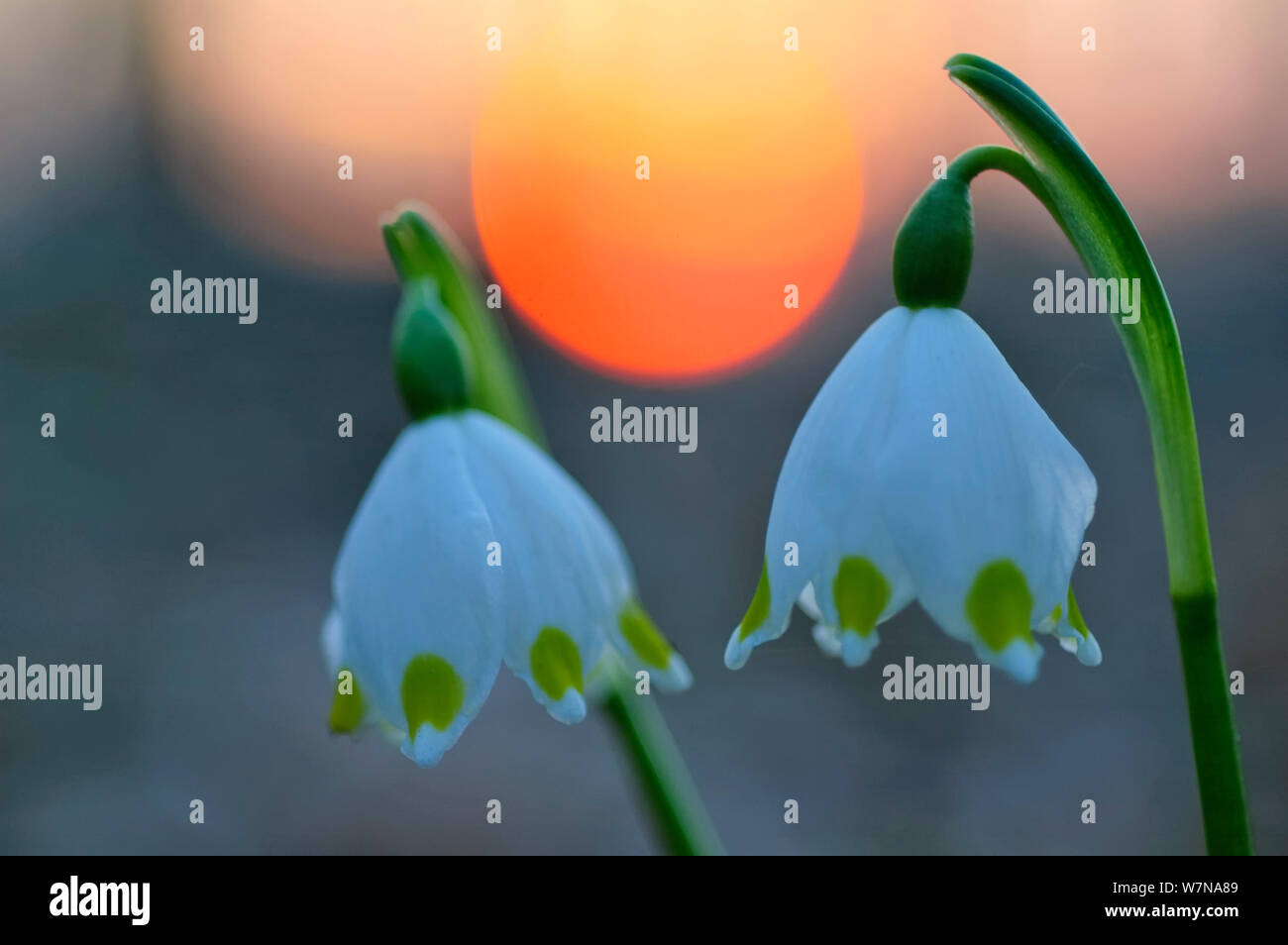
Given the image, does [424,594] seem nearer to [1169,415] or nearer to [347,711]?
[347,711]

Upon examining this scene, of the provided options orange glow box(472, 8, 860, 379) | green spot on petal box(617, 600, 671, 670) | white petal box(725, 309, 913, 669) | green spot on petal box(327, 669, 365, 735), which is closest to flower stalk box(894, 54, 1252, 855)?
white petal box(725, 309, 913, 669)

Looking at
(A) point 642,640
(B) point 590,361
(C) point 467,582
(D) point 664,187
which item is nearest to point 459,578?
(C) point 467,582

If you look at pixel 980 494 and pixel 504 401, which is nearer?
pixel 980 494

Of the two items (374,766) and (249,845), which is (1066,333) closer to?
(374,766)

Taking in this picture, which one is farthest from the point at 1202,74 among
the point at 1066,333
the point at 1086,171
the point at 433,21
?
the point at 1086,171

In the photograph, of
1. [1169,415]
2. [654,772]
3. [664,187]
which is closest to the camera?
[1169,415]

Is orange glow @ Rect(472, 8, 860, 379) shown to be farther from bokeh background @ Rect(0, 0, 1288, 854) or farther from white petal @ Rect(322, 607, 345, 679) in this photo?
white petal @ Rect(322, 607, 345, 679)
